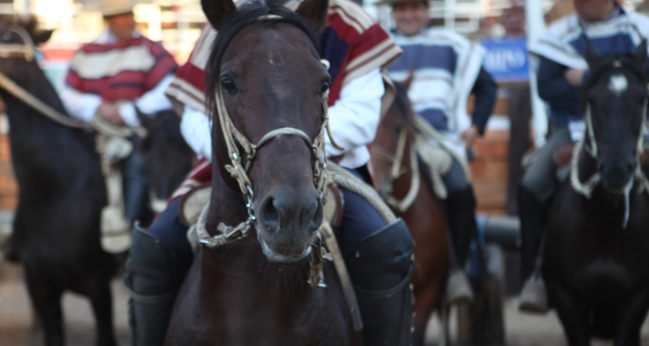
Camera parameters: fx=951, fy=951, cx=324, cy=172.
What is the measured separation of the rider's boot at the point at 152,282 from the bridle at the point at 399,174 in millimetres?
2626

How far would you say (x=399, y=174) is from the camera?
6219 mm

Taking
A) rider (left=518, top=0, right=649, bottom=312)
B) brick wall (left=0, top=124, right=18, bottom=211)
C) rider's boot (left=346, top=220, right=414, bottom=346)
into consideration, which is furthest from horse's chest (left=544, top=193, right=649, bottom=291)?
brick wall (left=0, top=124, right=18, bottom=211)

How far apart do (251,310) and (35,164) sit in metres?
4.20

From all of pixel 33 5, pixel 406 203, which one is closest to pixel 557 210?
pixel 406 203

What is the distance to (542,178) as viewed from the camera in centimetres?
639

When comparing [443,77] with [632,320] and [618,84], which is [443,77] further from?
[632,320]

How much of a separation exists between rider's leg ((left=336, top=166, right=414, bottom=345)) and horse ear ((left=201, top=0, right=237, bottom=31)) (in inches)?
33.9

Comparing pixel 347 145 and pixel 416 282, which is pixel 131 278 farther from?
pixel 416 282

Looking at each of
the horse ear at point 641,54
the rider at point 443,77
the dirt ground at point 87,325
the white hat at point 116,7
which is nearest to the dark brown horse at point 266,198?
the horse ear at point 641,54

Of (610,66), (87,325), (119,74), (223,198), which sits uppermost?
(223,198)

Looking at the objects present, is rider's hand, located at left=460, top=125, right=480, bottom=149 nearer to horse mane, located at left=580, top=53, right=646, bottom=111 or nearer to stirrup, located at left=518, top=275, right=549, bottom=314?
stirrup, located at left=518, top=275, right=549, bottom=314

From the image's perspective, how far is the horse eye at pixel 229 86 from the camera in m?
2.96

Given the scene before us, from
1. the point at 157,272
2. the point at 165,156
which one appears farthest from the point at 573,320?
the point at 157,272

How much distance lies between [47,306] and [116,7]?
8.41 feet
